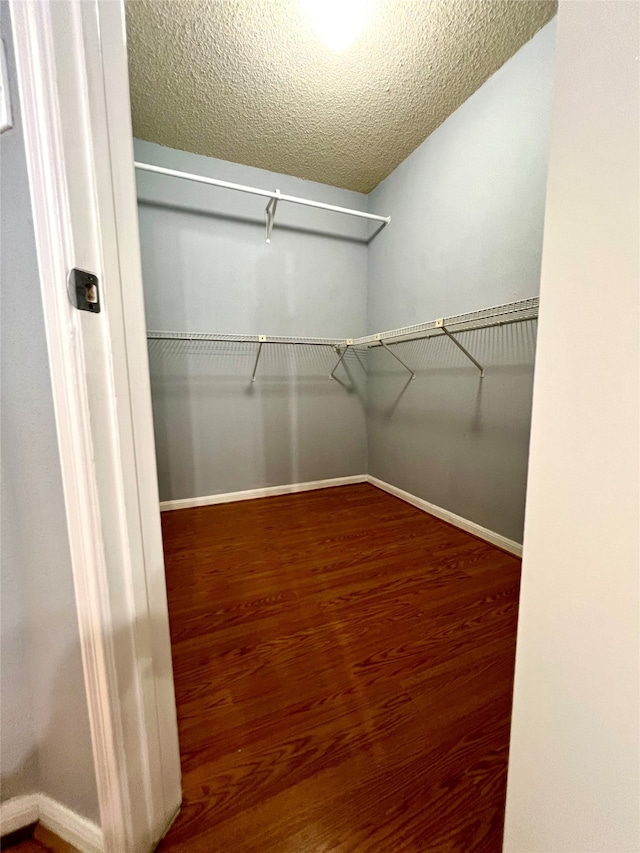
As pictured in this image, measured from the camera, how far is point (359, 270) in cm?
263

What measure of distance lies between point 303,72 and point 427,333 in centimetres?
148

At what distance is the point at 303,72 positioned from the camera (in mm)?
1565

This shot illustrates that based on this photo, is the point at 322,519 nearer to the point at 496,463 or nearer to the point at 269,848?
the point at 496,463

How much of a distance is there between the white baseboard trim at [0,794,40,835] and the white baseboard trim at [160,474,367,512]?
174cm

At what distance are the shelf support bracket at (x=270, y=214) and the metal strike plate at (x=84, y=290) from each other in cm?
206

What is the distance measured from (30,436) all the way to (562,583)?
0.80m

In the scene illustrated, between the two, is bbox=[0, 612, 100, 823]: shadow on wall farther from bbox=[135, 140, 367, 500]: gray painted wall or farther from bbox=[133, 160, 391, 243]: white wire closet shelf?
bbox=[133, 160, 391, 243]: white wire closet shelf

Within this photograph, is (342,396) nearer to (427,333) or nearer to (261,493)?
(427,333)

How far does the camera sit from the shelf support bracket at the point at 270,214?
2117 millimetres

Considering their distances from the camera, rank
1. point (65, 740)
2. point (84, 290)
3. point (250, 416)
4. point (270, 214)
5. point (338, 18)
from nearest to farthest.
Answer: point (84, 290)
point (65, 740)
point (338, 18)
point (270, 214)
point (250, 416)

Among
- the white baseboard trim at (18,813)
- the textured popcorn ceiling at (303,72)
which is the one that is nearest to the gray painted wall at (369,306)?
the textured popcorn ceiling at (303,72)

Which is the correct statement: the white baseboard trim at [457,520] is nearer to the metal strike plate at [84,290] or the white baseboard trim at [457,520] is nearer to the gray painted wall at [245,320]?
the gray painted wall at [245,320]

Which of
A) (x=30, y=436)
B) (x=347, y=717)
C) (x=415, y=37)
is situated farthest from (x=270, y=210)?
(x=347, y=717)

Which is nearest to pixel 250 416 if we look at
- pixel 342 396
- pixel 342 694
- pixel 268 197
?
pixel 342 396
